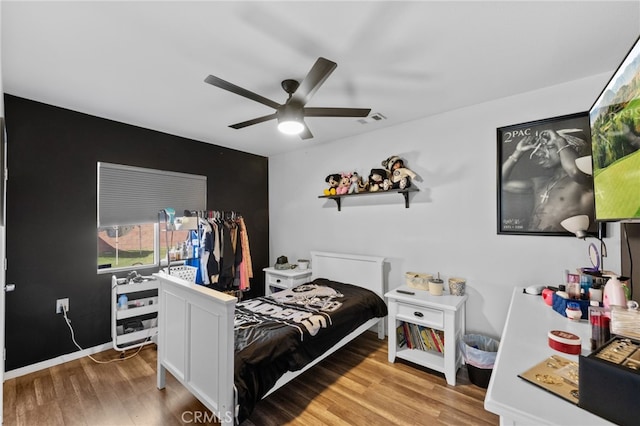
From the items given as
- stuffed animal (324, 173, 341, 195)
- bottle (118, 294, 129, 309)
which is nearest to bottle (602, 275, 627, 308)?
stuffed animal (324, 173, 341, 195)

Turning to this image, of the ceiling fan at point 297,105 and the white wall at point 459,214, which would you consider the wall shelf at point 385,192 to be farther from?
the ceiling fan at point 297,105

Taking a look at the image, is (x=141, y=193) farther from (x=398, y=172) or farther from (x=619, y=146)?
(x=619, y=146)

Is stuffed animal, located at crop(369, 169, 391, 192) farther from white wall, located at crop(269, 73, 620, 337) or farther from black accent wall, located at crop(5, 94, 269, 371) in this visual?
black accent wall, located at crop(5, 94, 269, 371)

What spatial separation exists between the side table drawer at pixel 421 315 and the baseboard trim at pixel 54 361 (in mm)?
3021

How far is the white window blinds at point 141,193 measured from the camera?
2.88m

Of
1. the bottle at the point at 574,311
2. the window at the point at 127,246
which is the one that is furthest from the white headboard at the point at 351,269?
the window at the point at 127,246

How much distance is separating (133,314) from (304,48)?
2.93 m

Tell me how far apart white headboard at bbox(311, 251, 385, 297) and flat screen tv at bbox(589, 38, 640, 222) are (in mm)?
1987

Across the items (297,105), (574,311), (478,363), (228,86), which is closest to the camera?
(574,311)

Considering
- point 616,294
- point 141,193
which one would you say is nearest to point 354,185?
point 616,294

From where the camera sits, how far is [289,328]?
2.06 m

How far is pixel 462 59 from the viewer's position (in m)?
1.87

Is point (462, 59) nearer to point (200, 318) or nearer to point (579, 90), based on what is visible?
point (579, 90)

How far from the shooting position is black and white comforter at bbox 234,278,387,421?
1713 millimetres
